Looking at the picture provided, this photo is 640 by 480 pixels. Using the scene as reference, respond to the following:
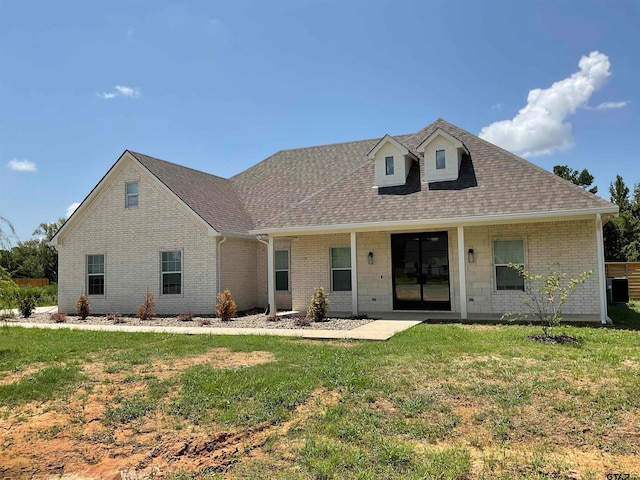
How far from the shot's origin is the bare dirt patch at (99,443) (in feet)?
14.0

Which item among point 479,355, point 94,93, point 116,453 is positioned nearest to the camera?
point 116,453

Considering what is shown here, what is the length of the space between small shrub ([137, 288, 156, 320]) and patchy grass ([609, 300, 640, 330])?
14.7m

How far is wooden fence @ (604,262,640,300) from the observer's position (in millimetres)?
20094

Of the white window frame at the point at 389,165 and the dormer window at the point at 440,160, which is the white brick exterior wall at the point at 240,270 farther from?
the dormer window at the point at 440,160

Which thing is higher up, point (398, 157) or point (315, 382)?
point (398, 157)

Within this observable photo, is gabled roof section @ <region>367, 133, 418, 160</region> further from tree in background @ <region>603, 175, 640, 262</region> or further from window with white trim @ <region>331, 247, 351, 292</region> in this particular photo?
tree in background @ <region>603, 175, 640, 262</region>

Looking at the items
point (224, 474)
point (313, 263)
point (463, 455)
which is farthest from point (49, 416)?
point (313, 263)

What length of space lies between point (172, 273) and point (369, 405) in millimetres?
13756

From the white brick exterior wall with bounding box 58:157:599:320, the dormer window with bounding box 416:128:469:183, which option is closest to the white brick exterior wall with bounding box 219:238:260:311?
the white brick exterior wall with bounding box 58:157:599:320

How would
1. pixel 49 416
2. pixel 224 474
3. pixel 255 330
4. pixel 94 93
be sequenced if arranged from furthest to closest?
pixel 94 93, pixel 255 330, pixel 49 416, pixel 224 474

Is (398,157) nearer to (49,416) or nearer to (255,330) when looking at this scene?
(255,330)

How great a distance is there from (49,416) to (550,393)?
640 centimetres

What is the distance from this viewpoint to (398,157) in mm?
16109

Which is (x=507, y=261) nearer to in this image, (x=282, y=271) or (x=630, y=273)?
(x=282, y=271)
